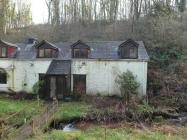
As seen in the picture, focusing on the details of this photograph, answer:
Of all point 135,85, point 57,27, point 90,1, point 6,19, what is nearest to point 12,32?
point 6,19

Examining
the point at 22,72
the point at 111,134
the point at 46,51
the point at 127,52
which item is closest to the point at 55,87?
Result: the point at 46,51

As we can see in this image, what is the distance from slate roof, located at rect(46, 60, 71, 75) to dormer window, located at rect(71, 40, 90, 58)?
1.08m

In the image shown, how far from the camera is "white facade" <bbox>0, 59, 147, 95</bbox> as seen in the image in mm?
29250

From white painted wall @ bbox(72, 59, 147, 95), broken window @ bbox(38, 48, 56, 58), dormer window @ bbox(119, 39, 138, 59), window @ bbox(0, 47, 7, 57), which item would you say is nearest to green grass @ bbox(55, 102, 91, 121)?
white painted wall @ bbox(72, 59, 147, 95)

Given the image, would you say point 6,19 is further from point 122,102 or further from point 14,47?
point 122,102

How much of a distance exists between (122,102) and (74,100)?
4991 millimetres

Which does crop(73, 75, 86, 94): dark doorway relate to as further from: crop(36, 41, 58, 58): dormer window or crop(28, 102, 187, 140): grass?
crop(28, 102, 187, 140): grass

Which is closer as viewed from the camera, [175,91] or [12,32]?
[175,91]

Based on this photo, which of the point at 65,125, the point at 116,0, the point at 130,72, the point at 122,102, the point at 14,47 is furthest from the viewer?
the point at 116,0

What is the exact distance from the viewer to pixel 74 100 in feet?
95.1

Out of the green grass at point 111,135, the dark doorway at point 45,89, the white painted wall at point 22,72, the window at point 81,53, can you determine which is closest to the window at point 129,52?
the window at point 81,53

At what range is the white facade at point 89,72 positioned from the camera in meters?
29.2

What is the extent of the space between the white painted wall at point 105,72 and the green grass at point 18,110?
587cm

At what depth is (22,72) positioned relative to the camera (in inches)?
1229
